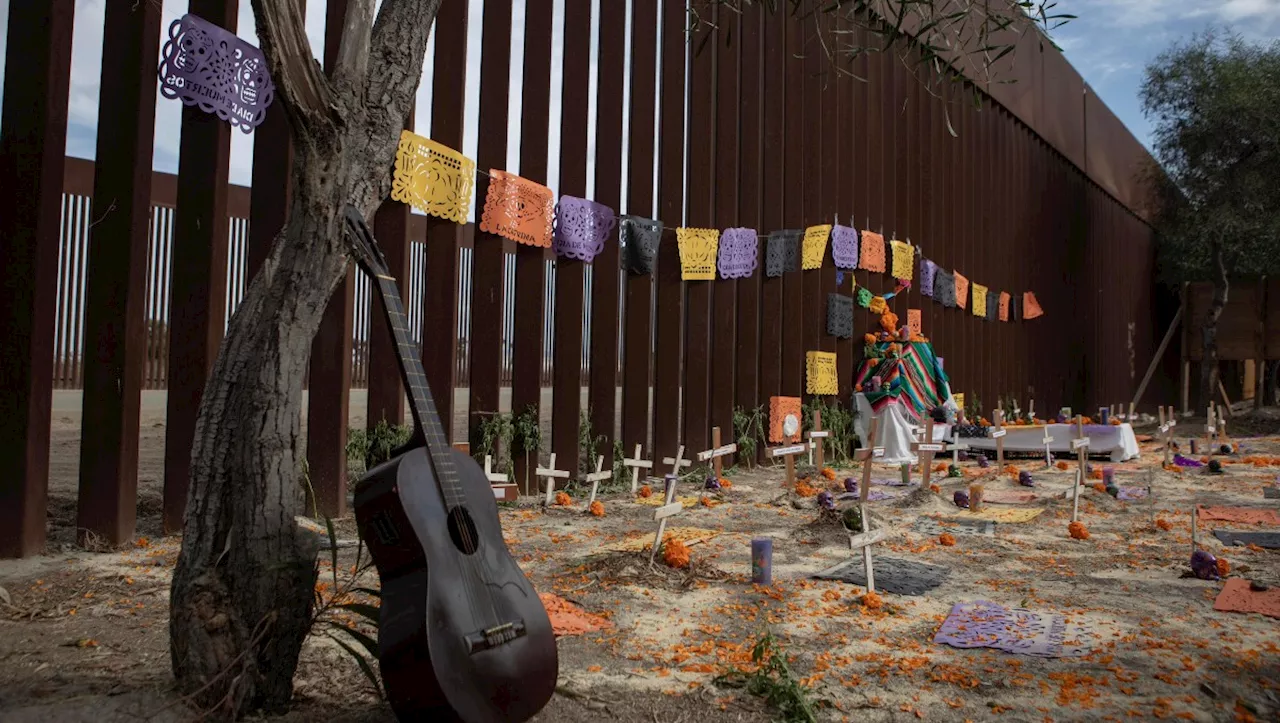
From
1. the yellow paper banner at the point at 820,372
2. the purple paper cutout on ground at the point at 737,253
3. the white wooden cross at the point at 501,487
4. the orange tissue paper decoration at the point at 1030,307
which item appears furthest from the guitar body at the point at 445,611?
the orange tissue paper decoration at the point at 1030,307

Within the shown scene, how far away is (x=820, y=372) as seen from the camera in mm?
8875

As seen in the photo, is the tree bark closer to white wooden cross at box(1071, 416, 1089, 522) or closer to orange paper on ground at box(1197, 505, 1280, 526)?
white wooden cross at box(1071, 416, 1089, 522)

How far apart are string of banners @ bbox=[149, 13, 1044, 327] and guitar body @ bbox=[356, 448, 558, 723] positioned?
2399 millimetres

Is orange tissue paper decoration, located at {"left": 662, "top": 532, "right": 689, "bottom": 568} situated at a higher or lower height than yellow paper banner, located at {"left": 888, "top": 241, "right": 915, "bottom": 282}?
lower

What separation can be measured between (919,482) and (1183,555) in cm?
284

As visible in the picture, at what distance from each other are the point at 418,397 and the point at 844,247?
773cm

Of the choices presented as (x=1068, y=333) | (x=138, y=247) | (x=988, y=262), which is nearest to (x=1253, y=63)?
(x=1068, y=333)

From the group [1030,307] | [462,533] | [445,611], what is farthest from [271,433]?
[1030,307]

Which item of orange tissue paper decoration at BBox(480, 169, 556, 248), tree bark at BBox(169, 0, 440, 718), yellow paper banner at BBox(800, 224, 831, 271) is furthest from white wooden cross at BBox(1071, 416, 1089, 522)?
tree bark at BBox(169, 0, 440, 718)

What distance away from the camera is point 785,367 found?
8.66m

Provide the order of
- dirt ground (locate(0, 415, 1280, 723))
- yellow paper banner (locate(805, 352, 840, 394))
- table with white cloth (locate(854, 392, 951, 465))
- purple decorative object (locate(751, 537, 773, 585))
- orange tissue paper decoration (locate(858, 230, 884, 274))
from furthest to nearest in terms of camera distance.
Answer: orange tissue paper decoration (locate(858, 230, 884, 274)) < yellow paper banner (locate(805, 352, 840, 394)) < table with white cloth (locate(854, 392, 951, 465)) < purple decorative object (locate(751, 537, 773, 585)) < dirt ground (locate(0, 415, 1280, 723))

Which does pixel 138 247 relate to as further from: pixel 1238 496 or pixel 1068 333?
pixel 1068 333

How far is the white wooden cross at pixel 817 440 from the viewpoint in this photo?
22.9 ft

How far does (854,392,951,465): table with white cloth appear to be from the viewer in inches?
342
